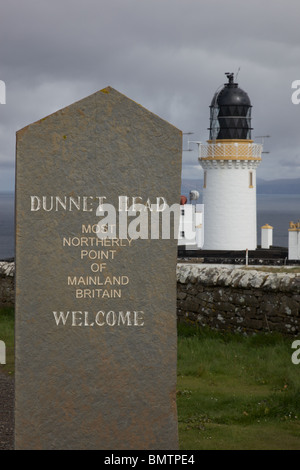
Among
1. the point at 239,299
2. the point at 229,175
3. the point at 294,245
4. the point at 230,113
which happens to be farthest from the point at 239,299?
the point at 230,113

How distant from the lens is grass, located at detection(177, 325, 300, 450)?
29.5 ft

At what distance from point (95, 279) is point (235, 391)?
4.06 m

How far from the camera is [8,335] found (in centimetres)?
1544

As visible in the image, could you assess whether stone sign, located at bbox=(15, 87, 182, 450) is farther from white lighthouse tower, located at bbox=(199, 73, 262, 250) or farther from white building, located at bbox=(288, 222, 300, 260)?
white lighthouse tower, located at bbox=(199, 73, 262, 250)

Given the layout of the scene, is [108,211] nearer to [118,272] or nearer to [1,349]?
[118,272]

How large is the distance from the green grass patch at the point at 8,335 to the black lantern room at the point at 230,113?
1425 inches

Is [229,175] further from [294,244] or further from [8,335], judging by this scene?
[8,335]

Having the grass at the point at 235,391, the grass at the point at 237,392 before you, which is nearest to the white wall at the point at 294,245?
the grass at the point at 235,391

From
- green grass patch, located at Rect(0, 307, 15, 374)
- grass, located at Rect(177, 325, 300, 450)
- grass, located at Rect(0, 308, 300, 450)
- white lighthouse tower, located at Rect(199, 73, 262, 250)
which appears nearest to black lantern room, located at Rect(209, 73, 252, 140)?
white lighthouse tower, located at Rect(199, 73, 262, 250)

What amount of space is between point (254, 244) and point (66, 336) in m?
46.0

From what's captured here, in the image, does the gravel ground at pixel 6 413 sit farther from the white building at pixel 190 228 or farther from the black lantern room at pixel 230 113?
the white building at pixel 190 228

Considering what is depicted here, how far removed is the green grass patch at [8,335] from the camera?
13242mm

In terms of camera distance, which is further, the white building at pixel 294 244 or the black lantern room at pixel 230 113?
the black lantern room at pixel 230 113
